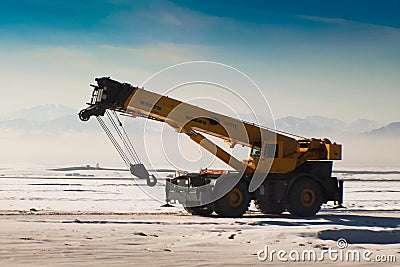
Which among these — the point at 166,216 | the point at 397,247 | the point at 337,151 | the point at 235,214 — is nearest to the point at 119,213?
the point at 166,216

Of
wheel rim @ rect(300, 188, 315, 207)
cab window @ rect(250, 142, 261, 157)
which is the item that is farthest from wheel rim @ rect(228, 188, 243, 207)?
wheel rim @ rect(300, 188, 315, 207)

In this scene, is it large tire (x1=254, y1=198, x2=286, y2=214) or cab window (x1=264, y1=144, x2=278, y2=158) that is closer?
cab window (x1=264, y1=144, x2=278, y2=158)

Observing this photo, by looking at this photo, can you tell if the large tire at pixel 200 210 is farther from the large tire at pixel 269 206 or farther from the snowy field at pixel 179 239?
the large tire at pixel 269 206

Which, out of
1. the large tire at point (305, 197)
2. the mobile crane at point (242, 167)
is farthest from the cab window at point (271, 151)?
the large tire at point (305, 197)

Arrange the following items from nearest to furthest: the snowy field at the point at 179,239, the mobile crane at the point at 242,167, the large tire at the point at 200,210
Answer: the snowy field at the point at 179,239
the mobile crane at the point at 242,167
the large tire at the point at 200,210

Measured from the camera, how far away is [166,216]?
2512 cm

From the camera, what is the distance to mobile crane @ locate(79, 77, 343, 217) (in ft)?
81.1

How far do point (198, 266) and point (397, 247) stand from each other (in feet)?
20.0

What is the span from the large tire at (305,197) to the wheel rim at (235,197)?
2012mm

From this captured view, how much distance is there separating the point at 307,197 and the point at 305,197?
3.6 inches

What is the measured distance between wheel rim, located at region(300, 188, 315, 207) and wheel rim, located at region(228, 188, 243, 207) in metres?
2.48

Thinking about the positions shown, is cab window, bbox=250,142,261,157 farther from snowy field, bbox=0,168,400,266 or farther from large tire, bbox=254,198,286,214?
snowy field, bbox=0,168,400,266

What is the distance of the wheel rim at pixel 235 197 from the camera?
24.9 m

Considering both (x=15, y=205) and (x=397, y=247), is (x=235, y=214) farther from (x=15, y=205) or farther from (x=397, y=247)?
(x=15, y=205)
